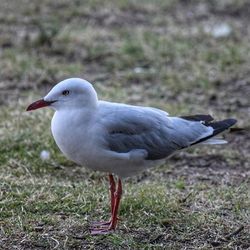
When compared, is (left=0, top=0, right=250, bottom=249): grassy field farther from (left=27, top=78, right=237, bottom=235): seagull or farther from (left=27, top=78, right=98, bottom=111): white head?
(left=27, top=78, right=98, bottom=111): white head

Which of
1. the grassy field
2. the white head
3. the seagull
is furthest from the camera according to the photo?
the grassy field

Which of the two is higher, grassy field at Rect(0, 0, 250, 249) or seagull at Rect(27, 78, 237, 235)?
seagull at Rect(27, 78, 237, 235)

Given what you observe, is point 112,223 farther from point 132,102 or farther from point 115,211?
point 132,102

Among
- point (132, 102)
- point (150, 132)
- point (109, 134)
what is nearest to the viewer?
point (109, 134)

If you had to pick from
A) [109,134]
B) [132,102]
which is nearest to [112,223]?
[109,134]

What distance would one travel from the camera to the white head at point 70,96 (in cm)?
450

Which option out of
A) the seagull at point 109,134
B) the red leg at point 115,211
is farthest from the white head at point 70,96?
the red leg at point 115,211

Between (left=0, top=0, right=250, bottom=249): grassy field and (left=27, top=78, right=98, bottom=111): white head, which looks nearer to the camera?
(left=27, top=78, right=98, bottom=111): white head

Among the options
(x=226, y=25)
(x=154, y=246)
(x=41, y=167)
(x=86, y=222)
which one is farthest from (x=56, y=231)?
(x=226, y=25)

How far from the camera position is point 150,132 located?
475 cm

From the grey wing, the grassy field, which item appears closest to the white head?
the grey wing

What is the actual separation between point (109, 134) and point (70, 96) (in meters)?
0.30

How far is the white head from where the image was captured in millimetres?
4496

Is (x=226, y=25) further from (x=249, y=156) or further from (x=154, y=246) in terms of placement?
(x=154, y=246)
